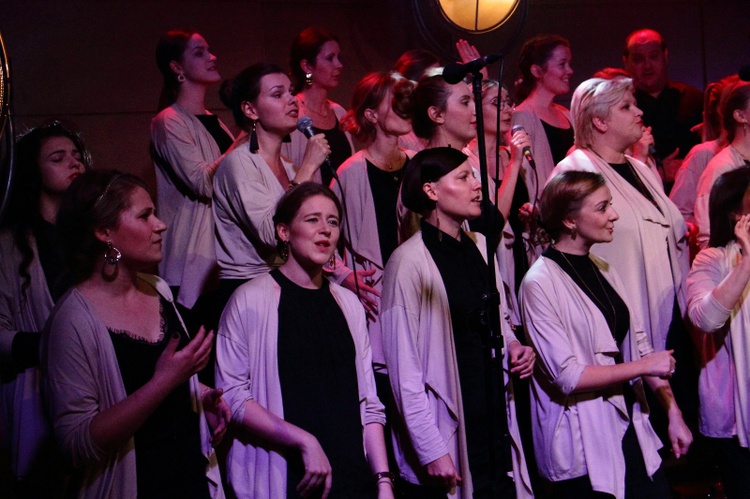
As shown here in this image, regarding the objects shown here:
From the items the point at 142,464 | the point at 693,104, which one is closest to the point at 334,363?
the point at 142,464

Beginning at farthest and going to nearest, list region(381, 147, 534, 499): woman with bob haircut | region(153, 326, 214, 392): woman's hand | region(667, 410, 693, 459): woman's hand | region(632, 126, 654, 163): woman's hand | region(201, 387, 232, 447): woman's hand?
1. region(632, 126, 654, 163): woman's hand
2. region(667, 410, 693, 459): woman's hand
3. region(381, 147, 534, 499): woman with bob haircut
4. region(201, 387, 232, 447): woman's hand
5. region(153, 326, 214, 392): woman's hand

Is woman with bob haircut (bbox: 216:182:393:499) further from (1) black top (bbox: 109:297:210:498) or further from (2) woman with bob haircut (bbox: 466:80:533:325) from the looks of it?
(2) woman with bob haircut (bbox: 466:80:533:325)

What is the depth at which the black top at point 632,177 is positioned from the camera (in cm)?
394

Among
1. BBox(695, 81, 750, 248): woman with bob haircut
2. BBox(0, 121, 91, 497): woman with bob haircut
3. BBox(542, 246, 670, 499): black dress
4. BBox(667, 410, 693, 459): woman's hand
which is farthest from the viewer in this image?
BBox(695, 81, 750, 248): woman with bob haircut

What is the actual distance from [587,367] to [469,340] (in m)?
0.43

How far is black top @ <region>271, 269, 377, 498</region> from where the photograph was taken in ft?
8.88

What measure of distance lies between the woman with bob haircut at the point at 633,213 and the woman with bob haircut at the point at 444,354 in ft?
2.48

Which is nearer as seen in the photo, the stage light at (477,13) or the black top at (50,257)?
the black top at (50,257)

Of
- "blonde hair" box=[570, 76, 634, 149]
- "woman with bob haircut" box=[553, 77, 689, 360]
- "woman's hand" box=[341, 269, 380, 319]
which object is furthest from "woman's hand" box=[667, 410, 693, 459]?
"blonde hair" box=[570, 76, 634, 149]

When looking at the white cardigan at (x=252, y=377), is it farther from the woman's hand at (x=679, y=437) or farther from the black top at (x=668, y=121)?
the black top at (x=668, y=121)

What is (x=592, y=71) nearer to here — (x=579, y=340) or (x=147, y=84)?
(x=147, y=84)

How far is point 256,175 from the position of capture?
3396mm

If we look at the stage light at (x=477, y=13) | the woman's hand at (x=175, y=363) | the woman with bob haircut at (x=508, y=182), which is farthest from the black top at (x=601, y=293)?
the stage light at (x=477, y=13)

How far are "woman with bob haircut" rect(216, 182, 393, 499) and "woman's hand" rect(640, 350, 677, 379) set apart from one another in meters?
0.99
